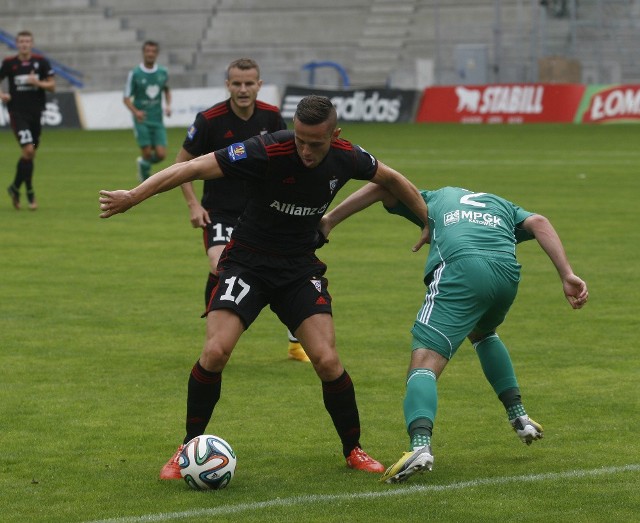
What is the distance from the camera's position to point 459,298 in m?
6.52

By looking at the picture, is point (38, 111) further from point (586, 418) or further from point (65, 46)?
point (65, 46)

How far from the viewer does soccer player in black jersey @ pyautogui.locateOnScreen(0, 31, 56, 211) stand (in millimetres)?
19391

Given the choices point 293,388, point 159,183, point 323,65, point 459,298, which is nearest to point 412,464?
Answer: point 459,298

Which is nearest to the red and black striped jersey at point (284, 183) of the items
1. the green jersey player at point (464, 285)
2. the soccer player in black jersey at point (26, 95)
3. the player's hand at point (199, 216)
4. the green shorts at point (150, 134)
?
the green jersey player at point (464, 285)

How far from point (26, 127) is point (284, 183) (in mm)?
13664

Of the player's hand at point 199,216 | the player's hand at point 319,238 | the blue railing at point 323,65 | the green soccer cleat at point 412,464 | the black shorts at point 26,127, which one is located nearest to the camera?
the green soccer cleat at point 412,464

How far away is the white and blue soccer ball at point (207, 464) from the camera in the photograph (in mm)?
6273

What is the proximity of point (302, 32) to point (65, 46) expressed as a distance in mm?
8305

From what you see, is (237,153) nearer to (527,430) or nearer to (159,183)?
(159,183)

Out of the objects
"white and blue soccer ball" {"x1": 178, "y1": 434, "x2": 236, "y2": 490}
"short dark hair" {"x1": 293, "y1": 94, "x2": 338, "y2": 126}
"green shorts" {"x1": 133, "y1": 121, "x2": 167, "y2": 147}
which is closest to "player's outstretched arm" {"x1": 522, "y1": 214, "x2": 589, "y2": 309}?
"short dark hair" {"x1": 293, "y1": 94, "x2": 338, "y2": 126}

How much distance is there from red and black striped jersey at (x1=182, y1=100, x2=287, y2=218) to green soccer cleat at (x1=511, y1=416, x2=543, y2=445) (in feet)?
9.78

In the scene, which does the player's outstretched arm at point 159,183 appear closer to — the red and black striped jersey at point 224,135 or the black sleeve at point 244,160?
the black sleeve at point 244,160

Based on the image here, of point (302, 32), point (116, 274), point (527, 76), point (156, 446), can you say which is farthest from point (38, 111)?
point (302, 32)

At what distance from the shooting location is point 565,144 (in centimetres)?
3016
